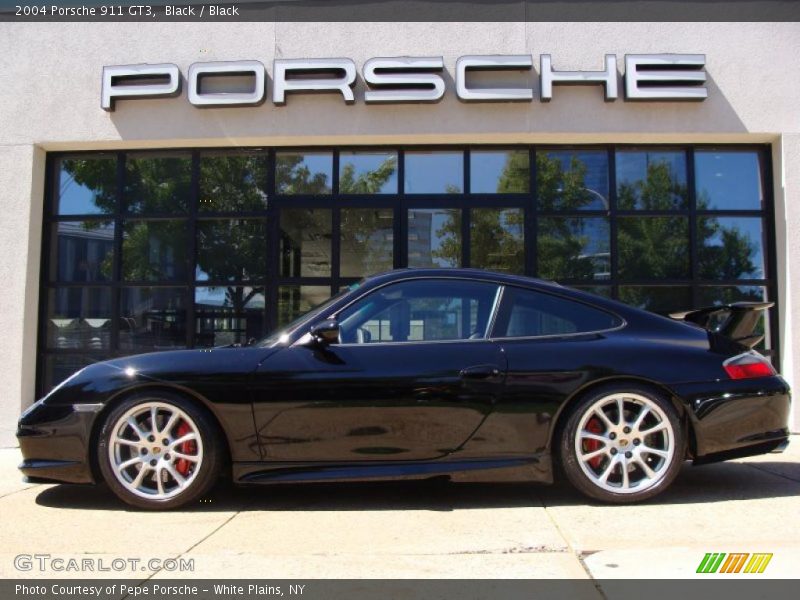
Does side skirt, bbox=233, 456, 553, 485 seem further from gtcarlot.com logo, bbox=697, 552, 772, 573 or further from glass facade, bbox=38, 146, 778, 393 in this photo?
glass facade, bbox=38, 146, 778, 393

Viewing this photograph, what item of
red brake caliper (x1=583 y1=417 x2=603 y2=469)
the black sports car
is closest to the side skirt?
the black sports car

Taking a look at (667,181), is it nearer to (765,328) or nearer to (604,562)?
(765,328)

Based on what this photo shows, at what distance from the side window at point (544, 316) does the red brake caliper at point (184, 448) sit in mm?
1868

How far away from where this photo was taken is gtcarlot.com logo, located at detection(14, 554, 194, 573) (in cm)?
293

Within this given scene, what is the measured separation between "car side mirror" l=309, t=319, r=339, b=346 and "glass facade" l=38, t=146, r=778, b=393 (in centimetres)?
340

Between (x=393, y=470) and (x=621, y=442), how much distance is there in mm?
1302

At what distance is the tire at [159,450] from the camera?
3824 mm

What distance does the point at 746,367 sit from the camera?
3.96 metres

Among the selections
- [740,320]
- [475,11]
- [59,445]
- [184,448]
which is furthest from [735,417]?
[475,11]

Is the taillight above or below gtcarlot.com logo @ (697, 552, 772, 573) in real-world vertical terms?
above

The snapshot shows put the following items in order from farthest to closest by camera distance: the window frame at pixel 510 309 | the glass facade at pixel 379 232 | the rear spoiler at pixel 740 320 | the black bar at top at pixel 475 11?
the glass facade at pixel 379 232, the black bar at top at pixel 475 11, the rear spoiler at pixel 740 320, the window frame at pixel 510 309

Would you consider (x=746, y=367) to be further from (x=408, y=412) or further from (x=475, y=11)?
(x=475, y=11)

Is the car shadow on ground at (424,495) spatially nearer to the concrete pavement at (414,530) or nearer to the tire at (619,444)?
the concrete pavement at (414,530)

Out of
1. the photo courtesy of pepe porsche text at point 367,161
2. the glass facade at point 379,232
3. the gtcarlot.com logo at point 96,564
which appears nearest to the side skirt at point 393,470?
the gtcarlot.com logo at point 96,564
